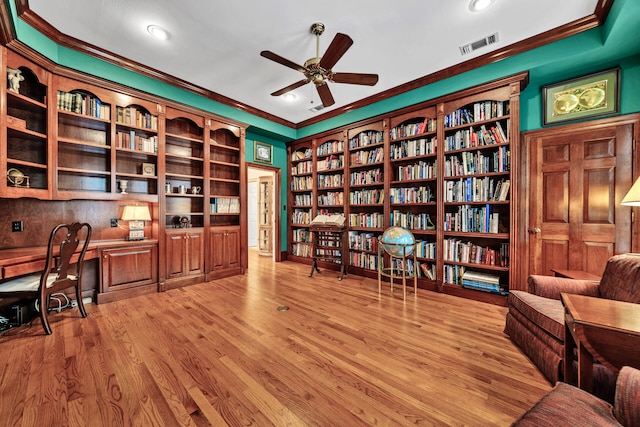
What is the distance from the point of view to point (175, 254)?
12.6 ft

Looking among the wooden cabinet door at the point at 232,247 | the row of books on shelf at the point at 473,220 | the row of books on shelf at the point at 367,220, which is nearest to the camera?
the row of books on shelf at the point at 473,220

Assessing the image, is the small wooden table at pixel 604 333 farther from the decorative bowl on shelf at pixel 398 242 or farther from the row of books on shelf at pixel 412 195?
the row of books on shelf at pixel 412 195

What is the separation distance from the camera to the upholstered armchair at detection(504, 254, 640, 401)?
5.16 feet

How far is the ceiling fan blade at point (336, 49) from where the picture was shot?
7.19 ft

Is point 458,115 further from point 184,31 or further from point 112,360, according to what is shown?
point 112,360

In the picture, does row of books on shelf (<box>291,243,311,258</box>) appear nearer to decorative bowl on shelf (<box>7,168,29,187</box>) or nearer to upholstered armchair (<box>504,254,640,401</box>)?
upholstered armchair (<box>504,254,640,401</box>)

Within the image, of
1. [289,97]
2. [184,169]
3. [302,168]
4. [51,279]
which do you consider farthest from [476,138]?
[51,279]

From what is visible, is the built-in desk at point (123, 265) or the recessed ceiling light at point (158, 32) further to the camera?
the built-in desk at point (123, 265)

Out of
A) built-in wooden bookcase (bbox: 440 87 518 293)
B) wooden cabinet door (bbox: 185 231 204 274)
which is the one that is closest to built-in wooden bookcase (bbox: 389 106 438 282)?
built-in wooden bookcase (bbox: 440 87 518 293)

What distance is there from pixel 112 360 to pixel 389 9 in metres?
3.94

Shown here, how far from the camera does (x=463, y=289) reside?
3.41m

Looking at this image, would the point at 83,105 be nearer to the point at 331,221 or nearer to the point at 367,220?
the point at 331,221

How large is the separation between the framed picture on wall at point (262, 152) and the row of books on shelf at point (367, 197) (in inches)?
83.5

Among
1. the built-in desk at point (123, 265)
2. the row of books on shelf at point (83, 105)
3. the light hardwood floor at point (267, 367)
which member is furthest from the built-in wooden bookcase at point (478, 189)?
the row of books on shelf at point (83, 105)
